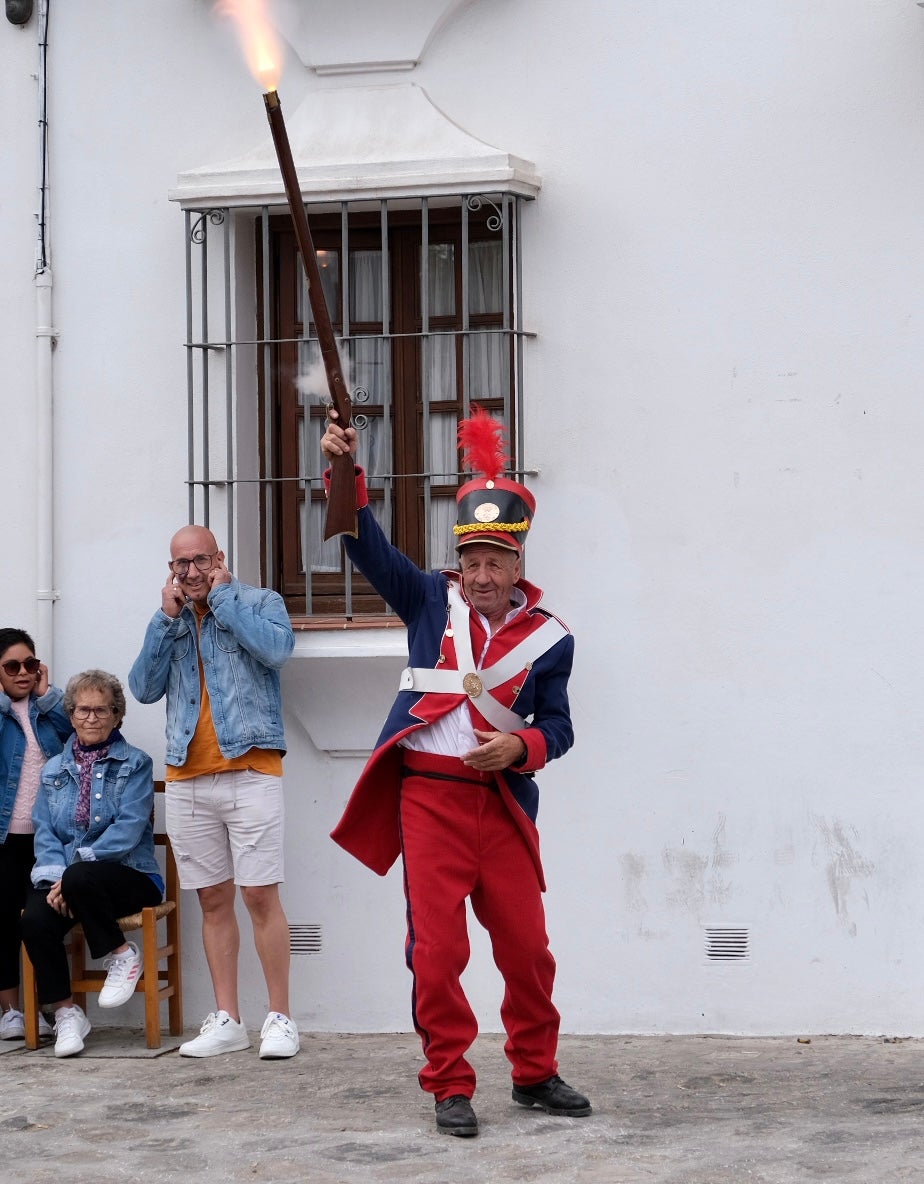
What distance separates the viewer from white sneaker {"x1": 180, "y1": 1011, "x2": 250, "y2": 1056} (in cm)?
602

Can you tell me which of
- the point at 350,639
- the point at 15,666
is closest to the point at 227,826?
the point at 350,639

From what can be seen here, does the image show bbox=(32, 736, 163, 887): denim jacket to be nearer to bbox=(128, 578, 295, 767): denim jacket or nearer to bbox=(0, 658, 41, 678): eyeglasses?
bbox=(128, 578, 295, 767): denim jacket

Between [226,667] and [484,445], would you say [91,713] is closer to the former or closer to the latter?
[226,667]

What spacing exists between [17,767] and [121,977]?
90 centimetres

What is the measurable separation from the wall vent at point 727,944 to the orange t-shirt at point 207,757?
5.57 feet

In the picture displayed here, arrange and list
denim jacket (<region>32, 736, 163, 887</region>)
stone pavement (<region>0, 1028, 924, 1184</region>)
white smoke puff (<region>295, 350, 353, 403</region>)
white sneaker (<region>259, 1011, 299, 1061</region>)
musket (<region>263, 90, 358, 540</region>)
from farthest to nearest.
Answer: white smoke puff (<region>295, 350, 353, 403</region>) < denim jacket (<region>32, 736, 163, 887</region>) < white sneaker (<region>259, 1011, 299, 1061</region>) < musket (<region>263, 90, 358, 540</region>) < stone pavement (<region>0, 1028, 924, 1184</region>)

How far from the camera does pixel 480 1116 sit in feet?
16.5

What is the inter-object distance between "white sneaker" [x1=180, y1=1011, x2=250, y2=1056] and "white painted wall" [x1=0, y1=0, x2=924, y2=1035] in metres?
0.36

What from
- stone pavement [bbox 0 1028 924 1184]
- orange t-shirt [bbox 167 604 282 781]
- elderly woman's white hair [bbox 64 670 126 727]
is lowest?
stone pavement [bbox 0 1028 924 1184]

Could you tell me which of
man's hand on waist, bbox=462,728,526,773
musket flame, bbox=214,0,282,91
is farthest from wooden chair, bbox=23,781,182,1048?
musket flame, bbox=214,0,282,91

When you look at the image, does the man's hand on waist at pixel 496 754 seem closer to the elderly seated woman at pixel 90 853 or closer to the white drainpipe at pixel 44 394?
the elderly seated woman at pixel 90 853

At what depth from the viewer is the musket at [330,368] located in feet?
15.3

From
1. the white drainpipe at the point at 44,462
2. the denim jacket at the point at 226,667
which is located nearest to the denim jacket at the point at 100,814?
the denim jacket at the point at 226,667

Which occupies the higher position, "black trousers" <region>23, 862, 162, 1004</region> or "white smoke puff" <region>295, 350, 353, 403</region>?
"white smoke puff" <region>295, 350, 353, 403</region>
